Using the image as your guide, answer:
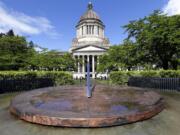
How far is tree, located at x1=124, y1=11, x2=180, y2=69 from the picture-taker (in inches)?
899

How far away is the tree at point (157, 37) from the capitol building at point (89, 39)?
1802 inches

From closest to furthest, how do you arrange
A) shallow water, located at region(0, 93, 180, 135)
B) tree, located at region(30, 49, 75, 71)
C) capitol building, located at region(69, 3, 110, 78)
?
shallow water, located at region(0, 93, 180, 135), tree, located at region(30, 49, 75, 71), capitol building, located at region(69, 3, 110, 78)

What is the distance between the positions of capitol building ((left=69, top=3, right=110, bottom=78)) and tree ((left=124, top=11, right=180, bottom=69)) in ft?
150

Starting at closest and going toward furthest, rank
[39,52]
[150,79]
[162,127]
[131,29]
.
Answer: [162,127] → [150,79] → [131,29] → [39,52]

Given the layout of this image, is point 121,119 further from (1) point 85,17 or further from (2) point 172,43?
(1) point 85,17

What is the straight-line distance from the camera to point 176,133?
5.09 meters

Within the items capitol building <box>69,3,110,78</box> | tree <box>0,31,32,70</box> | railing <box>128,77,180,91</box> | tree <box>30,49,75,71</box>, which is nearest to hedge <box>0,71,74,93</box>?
railing <box>128,77,180,91</box>

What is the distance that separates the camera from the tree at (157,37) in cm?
2283

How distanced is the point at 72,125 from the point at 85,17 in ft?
265

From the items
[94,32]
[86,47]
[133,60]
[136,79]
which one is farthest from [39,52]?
[94,32]

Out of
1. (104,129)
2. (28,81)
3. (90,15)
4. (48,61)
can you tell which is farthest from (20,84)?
(90,15)

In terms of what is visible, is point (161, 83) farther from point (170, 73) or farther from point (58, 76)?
point (58, 76)

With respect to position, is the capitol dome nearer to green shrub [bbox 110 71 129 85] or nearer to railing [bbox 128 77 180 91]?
green shrub [bbox 110 71 129 85]

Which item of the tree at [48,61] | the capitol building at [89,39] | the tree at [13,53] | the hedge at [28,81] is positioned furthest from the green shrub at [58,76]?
the capitol building at [89,39]
